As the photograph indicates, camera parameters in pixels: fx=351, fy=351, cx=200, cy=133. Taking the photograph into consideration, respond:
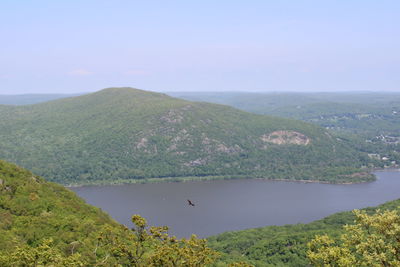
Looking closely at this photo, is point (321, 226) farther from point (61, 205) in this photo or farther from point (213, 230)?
point (61, 205)

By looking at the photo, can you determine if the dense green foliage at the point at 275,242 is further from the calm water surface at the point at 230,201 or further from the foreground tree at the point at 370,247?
the foreground tree at the point at 370,247

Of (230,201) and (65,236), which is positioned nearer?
(65,236)

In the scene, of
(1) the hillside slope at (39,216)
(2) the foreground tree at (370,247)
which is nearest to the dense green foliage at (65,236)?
(1) the hillside slope at (39,216)

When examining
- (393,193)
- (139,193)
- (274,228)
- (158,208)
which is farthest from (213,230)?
(393,193)

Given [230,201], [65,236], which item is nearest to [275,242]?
[65,236]

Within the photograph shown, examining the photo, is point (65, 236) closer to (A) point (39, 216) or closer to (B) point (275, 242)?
(A) point (39, 216)
